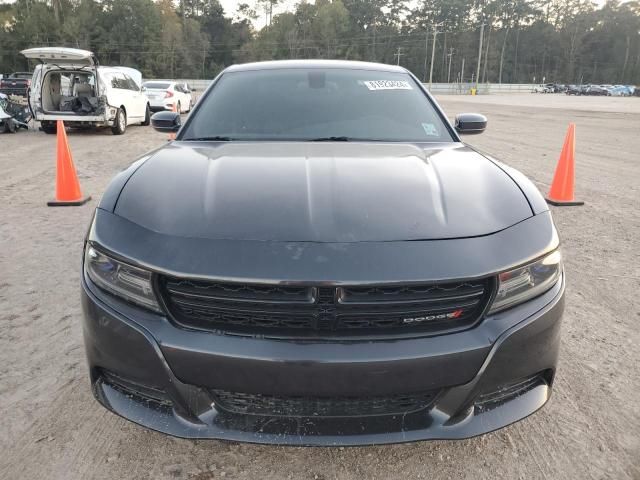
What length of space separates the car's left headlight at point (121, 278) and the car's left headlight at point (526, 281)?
1102 mm

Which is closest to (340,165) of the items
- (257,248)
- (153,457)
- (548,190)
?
(257,248)

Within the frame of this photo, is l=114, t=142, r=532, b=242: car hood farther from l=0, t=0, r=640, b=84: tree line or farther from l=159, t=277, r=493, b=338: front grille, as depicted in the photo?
l=0, t=0, r=640, b=84: tree line

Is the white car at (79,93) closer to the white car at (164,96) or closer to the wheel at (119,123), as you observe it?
the wheel at (119,123)

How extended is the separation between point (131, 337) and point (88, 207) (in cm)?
472

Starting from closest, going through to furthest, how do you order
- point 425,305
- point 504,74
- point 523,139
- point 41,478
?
point 425,305
point 41,478
point 523,139
point 504,74

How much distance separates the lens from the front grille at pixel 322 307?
1.54 meters

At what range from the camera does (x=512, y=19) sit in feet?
399

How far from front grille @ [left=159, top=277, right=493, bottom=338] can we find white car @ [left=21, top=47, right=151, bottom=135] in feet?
38.0

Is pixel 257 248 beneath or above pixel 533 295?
above

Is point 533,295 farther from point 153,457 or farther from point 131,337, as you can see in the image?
point 153,457

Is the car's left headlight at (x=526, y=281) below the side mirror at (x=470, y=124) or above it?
below

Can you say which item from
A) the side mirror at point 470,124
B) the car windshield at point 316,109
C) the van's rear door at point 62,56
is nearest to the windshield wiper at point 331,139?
the car windshield at point 316,109

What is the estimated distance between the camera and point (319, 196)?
1831 mm

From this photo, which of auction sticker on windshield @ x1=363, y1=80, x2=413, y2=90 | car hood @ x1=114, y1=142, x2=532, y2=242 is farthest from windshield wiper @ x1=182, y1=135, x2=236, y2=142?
auction sticker on windshield @ x1=363, y1=80, x2=413, y2=90
